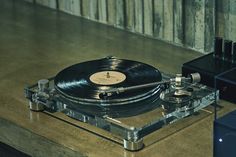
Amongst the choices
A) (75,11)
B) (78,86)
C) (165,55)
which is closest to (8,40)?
(75,11)

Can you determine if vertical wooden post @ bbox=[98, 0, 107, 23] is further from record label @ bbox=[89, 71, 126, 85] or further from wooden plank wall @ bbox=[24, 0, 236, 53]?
record label @ bbox=[89, 71, 126, 85]

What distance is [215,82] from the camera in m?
1.56

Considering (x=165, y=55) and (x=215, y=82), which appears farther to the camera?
(x=165, y=55)

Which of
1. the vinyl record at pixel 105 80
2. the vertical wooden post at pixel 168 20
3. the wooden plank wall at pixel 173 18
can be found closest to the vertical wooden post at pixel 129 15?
the wooden plank wall at pixel 173 18

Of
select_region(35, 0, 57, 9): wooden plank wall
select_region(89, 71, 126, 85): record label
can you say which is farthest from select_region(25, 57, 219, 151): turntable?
select_region(35, 0, 57, 9): wooden plank wall

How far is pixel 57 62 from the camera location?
6.25 feet

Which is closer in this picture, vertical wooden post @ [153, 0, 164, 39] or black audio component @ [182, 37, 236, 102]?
black audio component @ [182, 37, 236, 102]

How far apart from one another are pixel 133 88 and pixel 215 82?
180mm

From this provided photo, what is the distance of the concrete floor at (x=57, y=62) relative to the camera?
1452mm

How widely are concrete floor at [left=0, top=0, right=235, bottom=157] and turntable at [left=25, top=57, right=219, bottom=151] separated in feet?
0.10

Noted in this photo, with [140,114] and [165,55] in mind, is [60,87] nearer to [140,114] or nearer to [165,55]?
[140,114]

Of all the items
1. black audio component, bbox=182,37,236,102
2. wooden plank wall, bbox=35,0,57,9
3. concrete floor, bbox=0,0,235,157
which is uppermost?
wooden plank wall, bbox=35,0,57,9

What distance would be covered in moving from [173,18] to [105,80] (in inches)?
18.5

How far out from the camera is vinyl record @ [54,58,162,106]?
59.4 inches
